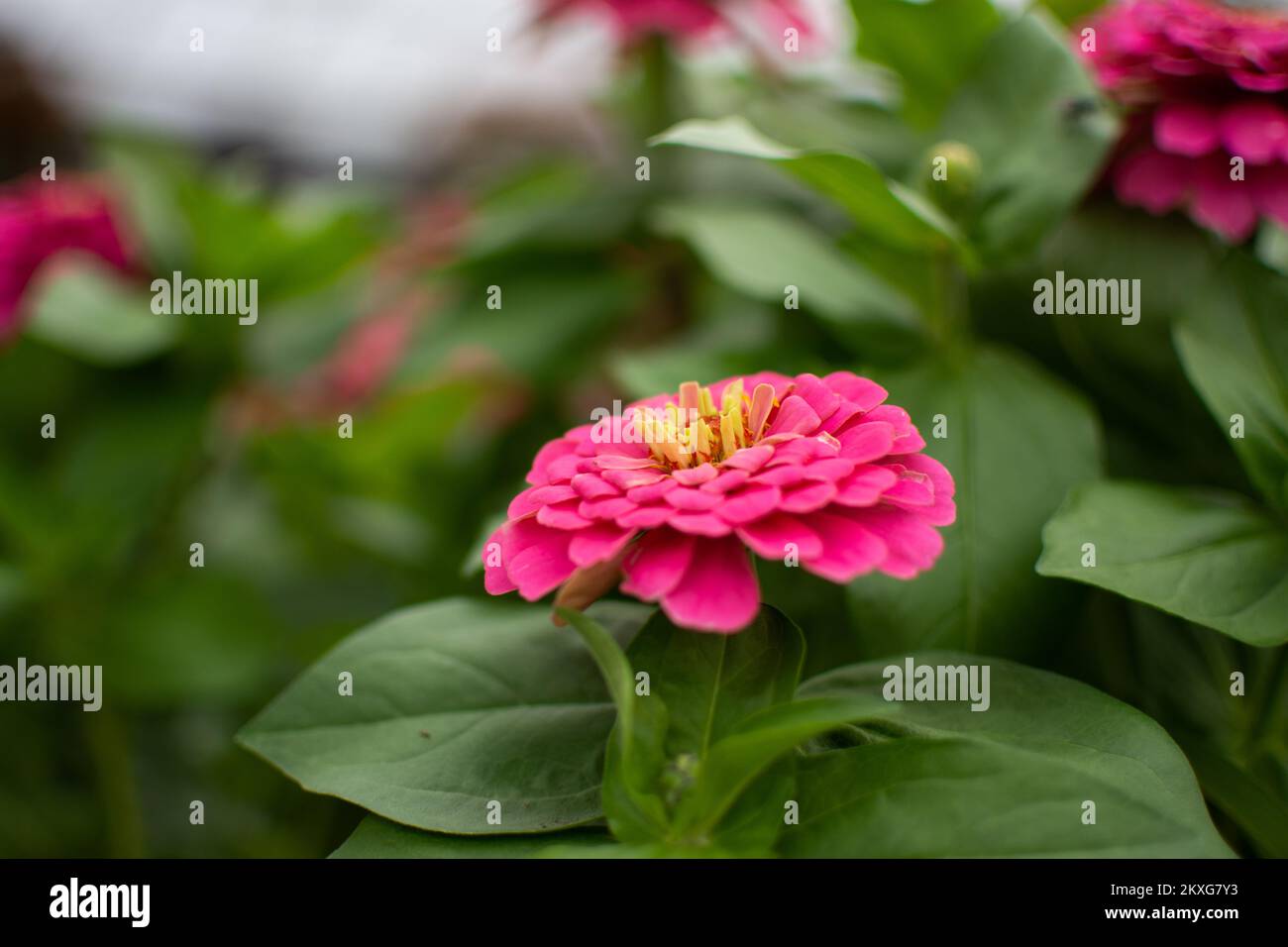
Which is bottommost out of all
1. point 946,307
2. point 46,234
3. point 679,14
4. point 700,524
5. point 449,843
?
point 449,843

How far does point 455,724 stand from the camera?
394mm

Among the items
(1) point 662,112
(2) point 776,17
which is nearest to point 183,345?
(1) point 662,112

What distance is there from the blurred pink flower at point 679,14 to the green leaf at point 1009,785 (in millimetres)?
548

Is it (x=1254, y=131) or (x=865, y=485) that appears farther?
(x=1254, y=131)

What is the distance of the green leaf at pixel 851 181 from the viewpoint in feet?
1.27

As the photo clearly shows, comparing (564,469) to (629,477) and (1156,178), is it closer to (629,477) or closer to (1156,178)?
(629,477)

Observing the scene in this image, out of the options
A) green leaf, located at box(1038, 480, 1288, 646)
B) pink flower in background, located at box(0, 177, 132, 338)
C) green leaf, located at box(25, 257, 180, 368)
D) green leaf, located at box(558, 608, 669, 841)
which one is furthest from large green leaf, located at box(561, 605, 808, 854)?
pink flower in background, located at box(0, 177, 132, 338)

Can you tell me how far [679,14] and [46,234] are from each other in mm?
502

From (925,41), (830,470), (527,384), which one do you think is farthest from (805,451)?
(527,384)

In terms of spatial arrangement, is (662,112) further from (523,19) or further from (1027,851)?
(1027,851)

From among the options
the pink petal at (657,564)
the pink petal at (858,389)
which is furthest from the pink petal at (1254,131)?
the pink petal at (657,564)

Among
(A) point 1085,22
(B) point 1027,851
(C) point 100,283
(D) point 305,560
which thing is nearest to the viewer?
(B) point 1027,851

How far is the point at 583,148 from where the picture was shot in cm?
156

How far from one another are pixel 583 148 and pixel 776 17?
31.3 inches
